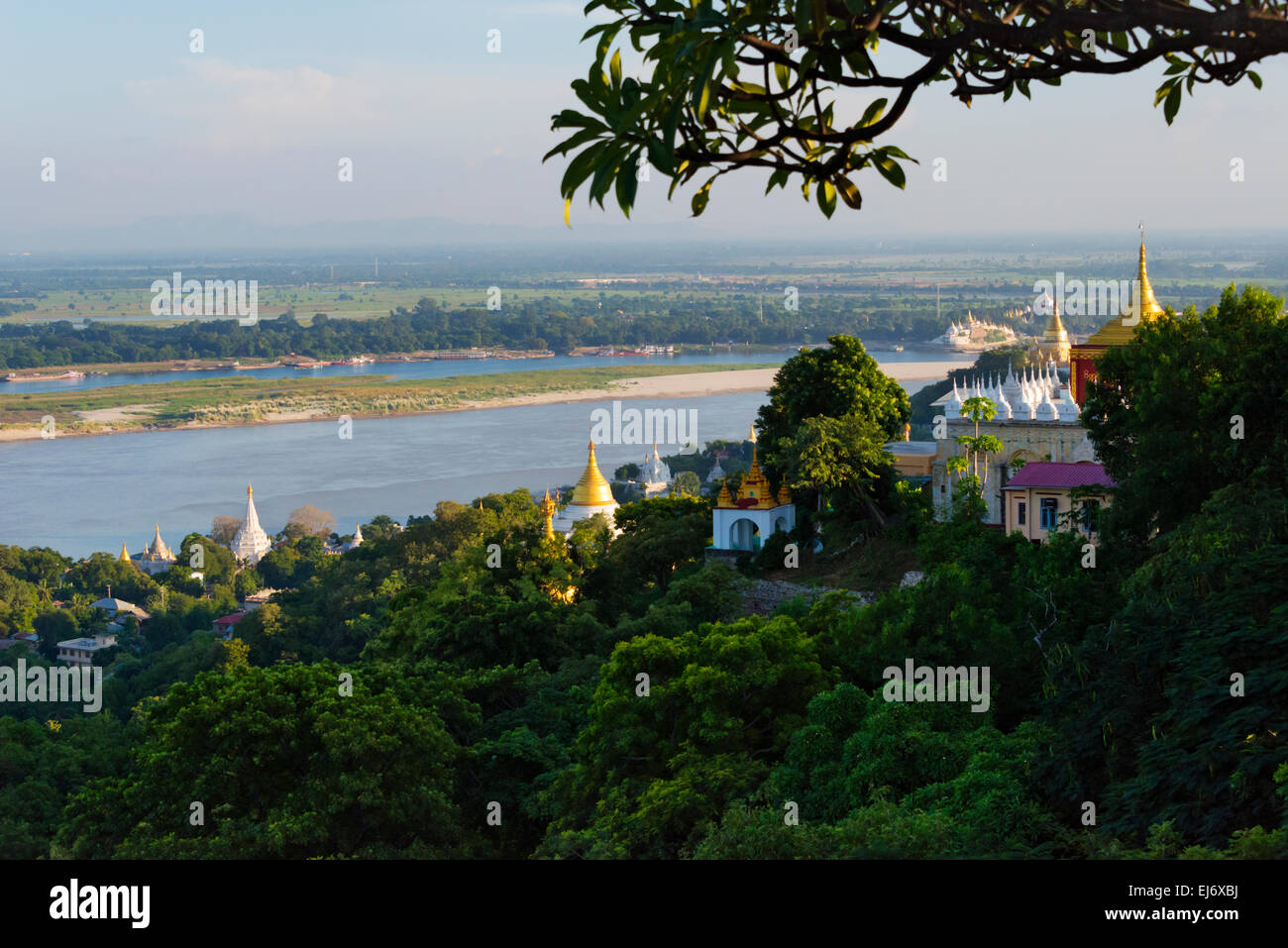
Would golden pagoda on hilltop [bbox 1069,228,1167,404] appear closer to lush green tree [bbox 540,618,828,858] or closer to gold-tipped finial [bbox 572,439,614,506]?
lush green tree [bbox 540,618,828,858]

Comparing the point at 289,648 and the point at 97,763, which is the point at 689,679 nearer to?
the point at 97,763

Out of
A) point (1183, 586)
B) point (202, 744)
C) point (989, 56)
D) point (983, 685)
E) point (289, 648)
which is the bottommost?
point (289, 648)

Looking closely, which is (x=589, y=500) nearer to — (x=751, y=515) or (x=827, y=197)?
(x=751, y=515)

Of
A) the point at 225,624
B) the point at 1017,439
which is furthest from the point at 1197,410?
the point at 225,624

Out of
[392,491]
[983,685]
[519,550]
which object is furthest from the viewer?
[392,491]

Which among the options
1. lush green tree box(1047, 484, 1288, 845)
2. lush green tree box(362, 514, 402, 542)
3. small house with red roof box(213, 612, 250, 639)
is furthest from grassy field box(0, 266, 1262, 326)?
lush green tree box(1047, 484, 1288, 845)

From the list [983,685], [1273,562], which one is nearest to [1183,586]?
[1273,562]

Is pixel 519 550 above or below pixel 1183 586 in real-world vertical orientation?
below

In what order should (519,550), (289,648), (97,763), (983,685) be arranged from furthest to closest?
(289,648) < (519,550) < (97,763) < (983,685)
